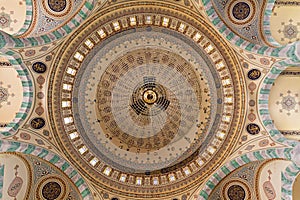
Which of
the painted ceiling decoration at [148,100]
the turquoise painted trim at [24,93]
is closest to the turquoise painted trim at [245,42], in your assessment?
the painted ceiling decoration at [148,100]

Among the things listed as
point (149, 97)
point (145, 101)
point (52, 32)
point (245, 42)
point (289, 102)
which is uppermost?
point (245, 42)

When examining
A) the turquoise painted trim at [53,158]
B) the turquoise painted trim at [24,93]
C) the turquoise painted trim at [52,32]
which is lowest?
the turquoise painted trim at [53,158]

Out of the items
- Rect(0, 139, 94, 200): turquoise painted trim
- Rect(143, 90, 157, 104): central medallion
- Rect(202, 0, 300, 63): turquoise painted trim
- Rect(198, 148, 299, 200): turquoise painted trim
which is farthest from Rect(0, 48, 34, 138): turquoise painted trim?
Rect(198, 148, 299, 200): turquoise painted trim

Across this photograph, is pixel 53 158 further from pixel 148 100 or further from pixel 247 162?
pixel 247 162

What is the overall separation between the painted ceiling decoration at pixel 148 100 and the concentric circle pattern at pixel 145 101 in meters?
→ 0.04

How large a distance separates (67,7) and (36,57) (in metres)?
1.91

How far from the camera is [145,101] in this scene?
1304 cm

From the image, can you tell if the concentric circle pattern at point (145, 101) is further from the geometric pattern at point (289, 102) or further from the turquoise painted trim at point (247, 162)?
the geometric pattern at point (289, 102)

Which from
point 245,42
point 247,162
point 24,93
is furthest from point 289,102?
point 24,93

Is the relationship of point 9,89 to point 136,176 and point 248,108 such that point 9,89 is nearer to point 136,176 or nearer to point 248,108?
point 136,176

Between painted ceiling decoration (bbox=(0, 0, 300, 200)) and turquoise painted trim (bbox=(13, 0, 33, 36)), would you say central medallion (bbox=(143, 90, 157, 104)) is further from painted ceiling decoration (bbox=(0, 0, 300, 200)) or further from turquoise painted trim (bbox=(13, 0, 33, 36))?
turquoise painted trim (bbox=(13, 0, 33, 36))

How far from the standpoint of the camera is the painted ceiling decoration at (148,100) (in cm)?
1136

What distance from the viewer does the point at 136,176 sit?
12.8m

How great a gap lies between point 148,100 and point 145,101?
118 millimetres
